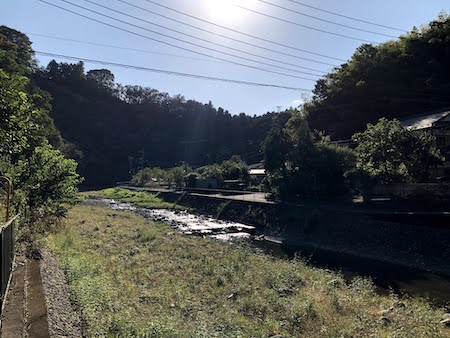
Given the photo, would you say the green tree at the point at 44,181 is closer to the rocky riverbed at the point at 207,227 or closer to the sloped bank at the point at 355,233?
the rocky riverbed at the point at 207,227

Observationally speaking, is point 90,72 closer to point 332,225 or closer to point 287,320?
point 332,225

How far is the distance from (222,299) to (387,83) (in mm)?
35492

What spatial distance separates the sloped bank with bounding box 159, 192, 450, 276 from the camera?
51.0 feet

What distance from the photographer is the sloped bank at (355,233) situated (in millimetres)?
15531

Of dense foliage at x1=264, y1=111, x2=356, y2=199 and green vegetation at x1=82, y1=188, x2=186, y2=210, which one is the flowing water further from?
green vegetation at x1=82, y1=188, x2=186, y2=210

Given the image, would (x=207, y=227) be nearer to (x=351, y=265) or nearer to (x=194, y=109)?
(x=351, y=265)

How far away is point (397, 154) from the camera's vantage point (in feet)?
68.6

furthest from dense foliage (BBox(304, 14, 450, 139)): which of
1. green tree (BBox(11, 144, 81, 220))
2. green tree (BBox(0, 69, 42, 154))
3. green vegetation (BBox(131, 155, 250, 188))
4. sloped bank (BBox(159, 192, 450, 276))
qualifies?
green tree (BBox(0, 69, 42, 154))

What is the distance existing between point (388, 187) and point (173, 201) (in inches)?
1104

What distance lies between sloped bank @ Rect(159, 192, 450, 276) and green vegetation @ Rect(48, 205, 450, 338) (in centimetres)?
449

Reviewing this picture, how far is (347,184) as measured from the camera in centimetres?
2500

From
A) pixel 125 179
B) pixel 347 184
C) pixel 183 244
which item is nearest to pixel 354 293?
pixel 183 244

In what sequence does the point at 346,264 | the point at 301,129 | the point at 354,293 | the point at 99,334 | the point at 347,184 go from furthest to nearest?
the point at 301,129 < the point at 347,184 < the point at 346,264 < the point at 354,293 < the point at 99,334

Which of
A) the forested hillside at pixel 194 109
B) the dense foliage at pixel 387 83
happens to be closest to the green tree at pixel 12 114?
the forested hillside at pixel 194 109
